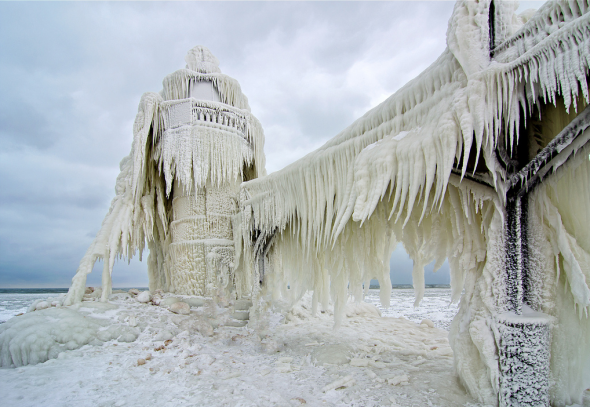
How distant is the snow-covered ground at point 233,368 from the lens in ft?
10.00

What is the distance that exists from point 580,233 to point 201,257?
6146 mm

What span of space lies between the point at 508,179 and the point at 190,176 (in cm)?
592

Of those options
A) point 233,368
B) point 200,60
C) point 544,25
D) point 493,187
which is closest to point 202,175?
point 200,60

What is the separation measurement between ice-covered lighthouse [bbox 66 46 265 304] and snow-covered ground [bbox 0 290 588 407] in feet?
3.69

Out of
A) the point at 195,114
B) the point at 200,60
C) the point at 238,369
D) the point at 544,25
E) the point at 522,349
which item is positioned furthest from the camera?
the point at 200,60

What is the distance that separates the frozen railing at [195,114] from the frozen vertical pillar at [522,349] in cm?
634

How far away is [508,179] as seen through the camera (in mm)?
2689

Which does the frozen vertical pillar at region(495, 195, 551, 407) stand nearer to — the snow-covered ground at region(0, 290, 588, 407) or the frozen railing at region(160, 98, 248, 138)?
the snow-covered ground at region(0, 290, 588, 407)

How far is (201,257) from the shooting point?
6.82 metres

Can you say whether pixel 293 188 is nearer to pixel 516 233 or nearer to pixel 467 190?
pixel 467 190

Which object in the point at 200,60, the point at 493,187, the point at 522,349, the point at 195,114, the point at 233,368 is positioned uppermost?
the point at 200,60

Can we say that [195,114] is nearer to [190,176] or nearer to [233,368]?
[190,176]

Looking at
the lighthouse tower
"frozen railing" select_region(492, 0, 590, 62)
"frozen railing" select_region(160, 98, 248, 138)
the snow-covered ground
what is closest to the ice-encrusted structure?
"frozen railing" select_region(492, 0, 590, 62)

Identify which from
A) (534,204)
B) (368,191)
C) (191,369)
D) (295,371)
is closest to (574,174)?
(534,204)
